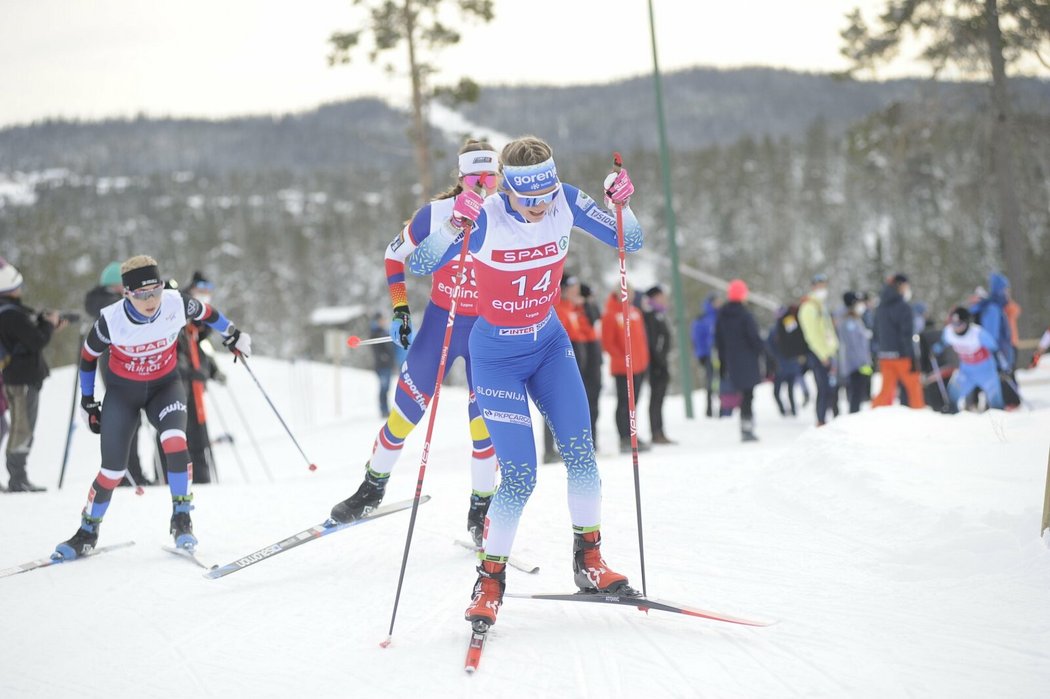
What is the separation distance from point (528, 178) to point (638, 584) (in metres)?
2.24

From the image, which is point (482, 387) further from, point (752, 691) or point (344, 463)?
point (344, 463)

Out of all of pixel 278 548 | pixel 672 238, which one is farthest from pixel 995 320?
pixel 278 548

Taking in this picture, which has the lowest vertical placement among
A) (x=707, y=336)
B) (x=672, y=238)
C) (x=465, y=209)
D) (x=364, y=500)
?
Result: (x=364, y=500)

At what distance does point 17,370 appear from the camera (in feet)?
31.1

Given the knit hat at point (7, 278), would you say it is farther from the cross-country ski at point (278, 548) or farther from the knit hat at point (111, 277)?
the cross-country ski at point (278, 548)

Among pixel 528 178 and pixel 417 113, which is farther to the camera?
pixel 417 113

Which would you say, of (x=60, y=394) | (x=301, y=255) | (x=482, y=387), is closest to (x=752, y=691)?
(x=482, y=387)

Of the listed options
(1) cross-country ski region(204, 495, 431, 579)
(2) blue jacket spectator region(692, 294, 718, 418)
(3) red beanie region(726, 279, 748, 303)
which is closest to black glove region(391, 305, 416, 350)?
(1) cross-country ski region(204, 495, 431, 579)

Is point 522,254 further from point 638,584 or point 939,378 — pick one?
point 939,378

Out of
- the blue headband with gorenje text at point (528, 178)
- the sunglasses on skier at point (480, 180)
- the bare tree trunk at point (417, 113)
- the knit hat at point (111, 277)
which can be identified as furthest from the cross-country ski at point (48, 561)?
the bare tree trunk at point (417, 113)

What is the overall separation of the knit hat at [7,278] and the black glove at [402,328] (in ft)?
A: 20.6

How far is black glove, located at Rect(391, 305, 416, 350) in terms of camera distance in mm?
4916

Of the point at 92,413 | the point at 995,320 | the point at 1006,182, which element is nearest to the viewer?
the point at 92,413

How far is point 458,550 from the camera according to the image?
5.90 meters
